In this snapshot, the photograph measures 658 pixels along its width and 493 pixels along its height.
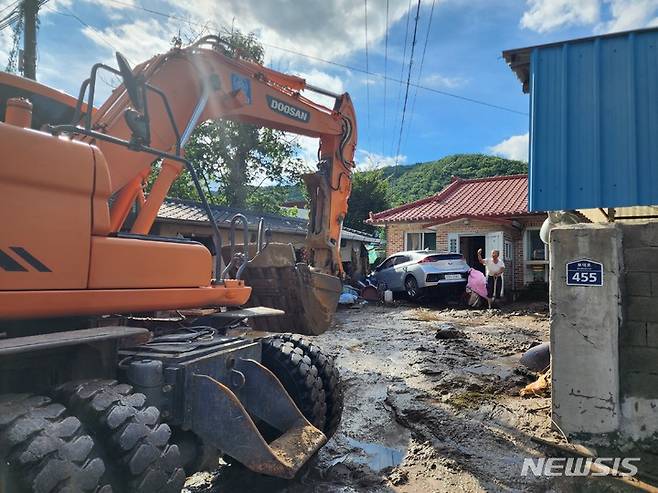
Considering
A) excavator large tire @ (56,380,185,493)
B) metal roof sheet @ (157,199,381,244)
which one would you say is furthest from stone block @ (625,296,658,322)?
metal roof sheet @ (157,199,381,244)

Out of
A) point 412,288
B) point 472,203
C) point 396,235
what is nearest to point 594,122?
point 412,288

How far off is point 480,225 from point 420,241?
273cm

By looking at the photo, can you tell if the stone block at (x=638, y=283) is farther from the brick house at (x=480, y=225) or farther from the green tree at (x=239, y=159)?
the green tree at (x=239, y=159)

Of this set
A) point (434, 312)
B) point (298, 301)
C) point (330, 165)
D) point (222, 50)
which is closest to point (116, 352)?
point (298, 301)

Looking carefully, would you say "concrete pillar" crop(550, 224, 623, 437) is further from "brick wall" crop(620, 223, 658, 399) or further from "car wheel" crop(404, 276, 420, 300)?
"car wheel" crop(404, 276, 420, 300)

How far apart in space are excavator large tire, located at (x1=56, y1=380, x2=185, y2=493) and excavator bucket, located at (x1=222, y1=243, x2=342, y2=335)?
2.87 metres

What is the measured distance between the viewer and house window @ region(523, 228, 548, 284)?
1531 centimetres

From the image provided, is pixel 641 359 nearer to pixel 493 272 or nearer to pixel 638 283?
pixel 638 283

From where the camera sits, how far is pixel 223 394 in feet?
8.29

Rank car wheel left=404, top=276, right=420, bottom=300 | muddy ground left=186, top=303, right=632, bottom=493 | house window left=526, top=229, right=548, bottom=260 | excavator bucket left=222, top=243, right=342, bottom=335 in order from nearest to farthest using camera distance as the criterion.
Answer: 1. muddy ground left=186, top=303, right=632, bottom=493
2. excavator bucket left=222, top=243, right=342, bottom=335
3. car wheel left=404, top=276, right=420, bottom=300
4. house window left=526, top=229, right=548, bottom=260

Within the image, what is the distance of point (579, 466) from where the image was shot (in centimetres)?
344

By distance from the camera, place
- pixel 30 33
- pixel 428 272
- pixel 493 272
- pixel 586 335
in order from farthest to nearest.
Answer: pixel 428 272 → pixel 493 272 → pixel 30 33 → pixel 586 335

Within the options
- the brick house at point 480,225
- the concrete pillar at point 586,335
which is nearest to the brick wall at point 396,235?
the brick house at point 480,225

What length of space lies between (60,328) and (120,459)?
37.2 inches
